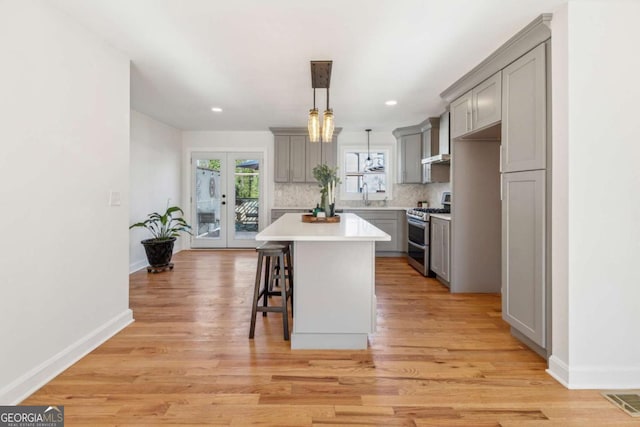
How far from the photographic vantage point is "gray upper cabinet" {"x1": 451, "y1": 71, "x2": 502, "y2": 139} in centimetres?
263

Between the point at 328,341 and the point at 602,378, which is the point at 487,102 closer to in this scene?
the point at 602,378

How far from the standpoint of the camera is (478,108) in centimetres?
297

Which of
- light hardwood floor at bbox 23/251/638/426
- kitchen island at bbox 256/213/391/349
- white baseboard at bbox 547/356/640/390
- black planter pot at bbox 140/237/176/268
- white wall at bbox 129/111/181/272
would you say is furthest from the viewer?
white wall at bbox 129/111/181/272

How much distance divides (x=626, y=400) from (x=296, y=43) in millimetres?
3138

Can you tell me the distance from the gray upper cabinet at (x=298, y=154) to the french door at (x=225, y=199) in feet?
1.86

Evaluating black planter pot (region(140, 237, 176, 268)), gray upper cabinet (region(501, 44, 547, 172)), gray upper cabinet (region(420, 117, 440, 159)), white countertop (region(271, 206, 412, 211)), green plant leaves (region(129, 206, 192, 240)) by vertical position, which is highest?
gray upper cabinet (region(420, 117, 440, 159))

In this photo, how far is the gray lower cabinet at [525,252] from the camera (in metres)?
2.12

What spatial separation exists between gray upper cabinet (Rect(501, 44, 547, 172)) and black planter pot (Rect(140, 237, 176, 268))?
4.38 meters

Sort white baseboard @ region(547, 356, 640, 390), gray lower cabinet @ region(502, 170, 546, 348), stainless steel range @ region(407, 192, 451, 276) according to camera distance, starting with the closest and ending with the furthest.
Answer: white baseboard @ region(547, 356, 640, 390), gray lower cabinet @ region(502, 170, 546, 348), stainless steel range @ region(407, 192, 451, 276)

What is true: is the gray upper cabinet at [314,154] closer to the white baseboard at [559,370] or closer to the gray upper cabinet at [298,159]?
the gray upper cabinet at [298,159]

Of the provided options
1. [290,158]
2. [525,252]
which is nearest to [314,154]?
[290,158]

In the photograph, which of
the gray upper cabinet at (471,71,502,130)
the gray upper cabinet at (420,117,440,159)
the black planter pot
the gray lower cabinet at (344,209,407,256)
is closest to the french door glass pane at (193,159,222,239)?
the black planter pot

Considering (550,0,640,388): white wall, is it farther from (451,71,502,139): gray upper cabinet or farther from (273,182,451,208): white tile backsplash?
(273,182,451,208): white tile backsplash

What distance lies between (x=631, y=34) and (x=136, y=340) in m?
3.91
